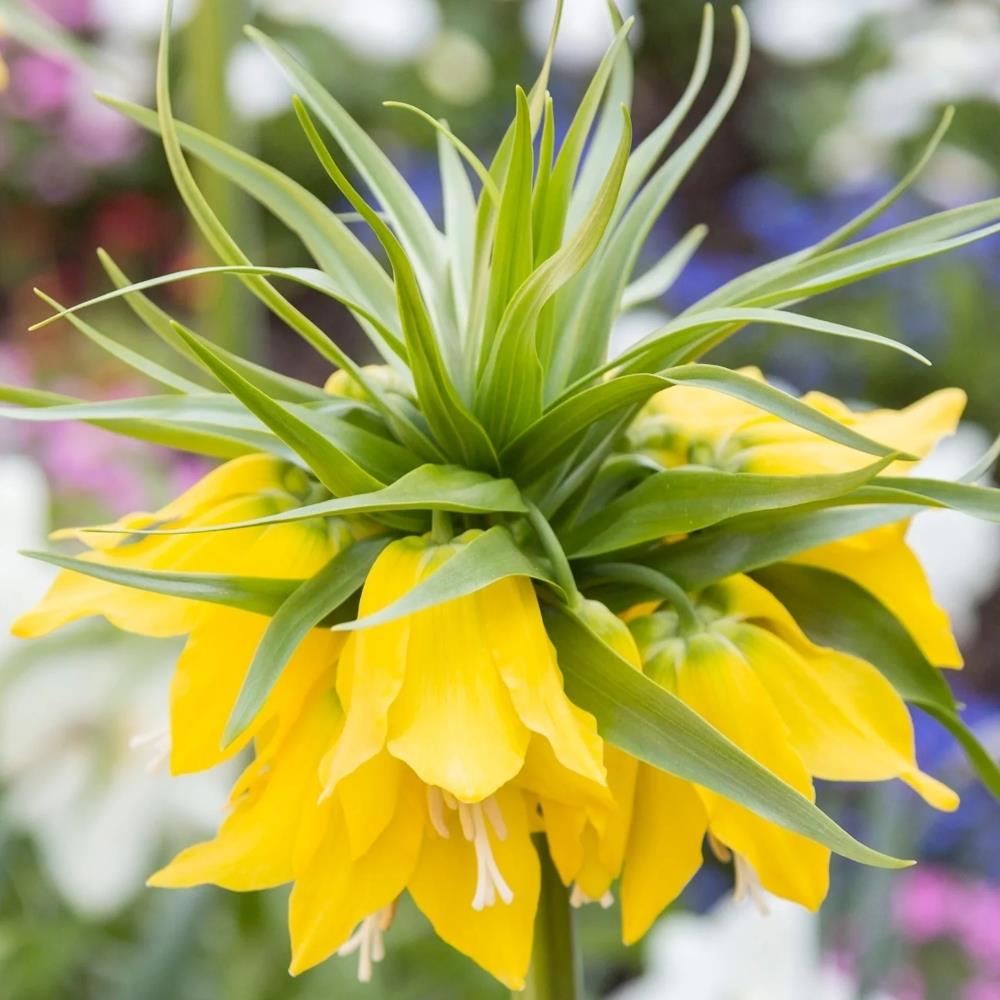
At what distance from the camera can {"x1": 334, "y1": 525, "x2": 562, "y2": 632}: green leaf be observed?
0.39 meters

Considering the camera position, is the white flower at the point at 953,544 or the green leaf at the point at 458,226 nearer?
the green leaf at the point at 458,226

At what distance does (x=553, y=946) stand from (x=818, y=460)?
0.66ft

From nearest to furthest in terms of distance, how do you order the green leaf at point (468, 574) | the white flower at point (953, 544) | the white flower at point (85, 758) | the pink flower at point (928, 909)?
the green leaf at point (468, 574) → the white flower at point (85, 758) → the white flower at point (953, 544) → the pink flower at point (928, 909)

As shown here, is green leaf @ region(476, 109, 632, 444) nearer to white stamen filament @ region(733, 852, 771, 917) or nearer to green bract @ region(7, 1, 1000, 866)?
green bract @ region(7, 1, 1000, 866)

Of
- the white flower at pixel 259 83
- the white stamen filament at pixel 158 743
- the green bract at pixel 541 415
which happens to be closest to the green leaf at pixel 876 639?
the green bract at pixel 541 415

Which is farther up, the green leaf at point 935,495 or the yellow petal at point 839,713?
the green leaf at point 935,495

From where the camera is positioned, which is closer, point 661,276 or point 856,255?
point 856,255

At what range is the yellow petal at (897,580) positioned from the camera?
52cm

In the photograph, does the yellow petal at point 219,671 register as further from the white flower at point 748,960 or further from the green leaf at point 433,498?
the white flower at point 748,960

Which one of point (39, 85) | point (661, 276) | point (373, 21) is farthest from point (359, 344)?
point (661, 276)

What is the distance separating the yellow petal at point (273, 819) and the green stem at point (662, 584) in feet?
0.33

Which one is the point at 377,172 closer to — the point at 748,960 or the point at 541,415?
the point at 541,415

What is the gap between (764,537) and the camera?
483 millimetres

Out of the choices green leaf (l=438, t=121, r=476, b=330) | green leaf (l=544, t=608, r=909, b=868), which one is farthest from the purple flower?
green leaf (l=544, t=608, r=909, b=868)
